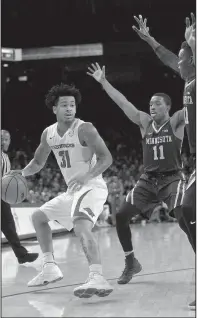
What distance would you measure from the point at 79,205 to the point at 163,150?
831mm

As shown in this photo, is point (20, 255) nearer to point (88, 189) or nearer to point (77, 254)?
point (77, 254)

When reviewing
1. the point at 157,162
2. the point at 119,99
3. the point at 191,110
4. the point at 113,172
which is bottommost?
the point at 113,172

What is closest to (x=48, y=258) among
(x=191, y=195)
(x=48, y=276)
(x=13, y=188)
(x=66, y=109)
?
(x=48, y=276)

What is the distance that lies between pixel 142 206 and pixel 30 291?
115 cm

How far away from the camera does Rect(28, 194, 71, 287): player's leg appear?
14.3ft

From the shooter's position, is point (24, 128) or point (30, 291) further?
point (24, 128)

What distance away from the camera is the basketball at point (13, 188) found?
14.9 ft

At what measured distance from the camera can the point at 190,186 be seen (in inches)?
142

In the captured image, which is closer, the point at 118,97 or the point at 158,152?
the point at 158,152

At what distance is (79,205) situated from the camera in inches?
164

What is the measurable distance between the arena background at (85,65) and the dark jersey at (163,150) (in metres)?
7.07

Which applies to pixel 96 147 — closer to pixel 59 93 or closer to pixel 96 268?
pixel 59 93

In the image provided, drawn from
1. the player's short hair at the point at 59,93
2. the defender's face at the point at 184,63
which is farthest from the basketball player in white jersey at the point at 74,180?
the defender's face at the point at 184,63

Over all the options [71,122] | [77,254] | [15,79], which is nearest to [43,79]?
[15,79]
